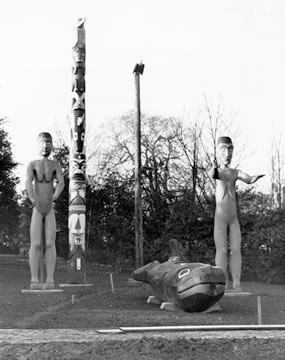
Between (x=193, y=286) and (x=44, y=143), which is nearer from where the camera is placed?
(x=193, y=286)

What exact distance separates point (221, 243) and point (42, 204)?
140 inches

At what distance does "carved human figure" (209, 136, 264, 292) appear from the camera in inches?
478

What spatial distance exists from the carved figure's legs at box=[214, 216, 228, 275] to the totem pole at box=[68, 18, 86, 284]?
3570 mm

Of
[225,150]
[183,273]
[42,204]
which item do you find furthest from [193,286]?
[42,204]

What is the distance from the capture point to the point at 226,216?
12.2m

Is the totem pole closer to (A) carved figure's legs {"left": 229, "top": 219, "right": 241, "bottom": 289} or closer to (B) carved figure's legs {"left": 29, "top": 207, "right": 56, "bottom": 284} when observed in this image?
(B) carved figure's legs {"left": 29, "top": 207, "right": 56, "bottom": 284}

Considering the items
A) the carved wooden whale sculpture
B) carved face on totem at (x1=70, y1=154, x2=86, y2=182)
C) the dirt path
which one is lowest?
the dirt path

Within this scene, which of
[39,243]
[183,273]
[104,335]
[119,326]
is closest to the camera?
[104,335]

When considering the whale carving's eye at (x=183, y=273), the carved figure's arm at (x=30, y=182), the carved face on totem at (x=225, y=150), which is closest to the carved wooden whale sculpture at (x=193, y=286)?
the whale carving's eye at (x=183, y=273)

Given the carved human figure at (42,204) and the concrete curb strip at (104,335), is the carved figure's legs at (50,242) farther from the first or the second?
the concrete curb strip at (104,335)

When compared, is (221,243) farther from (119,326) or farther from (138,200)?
(138,200)

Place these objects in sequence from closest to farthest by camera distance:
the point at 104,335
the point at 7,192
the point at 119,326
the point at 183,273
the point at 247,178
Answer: the point at 104,335, the point at 119,326, the point at 183,273, the point at 247,178, the point at 7,192

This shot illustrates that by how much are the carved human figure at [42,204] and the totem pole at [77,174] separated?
1781mm

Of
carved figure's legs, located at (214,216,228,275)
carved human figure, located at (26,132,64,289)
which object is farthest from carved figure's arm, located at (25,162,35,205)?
carved figure's legs, located at (214,216,228,275)
